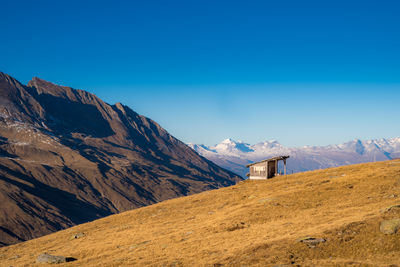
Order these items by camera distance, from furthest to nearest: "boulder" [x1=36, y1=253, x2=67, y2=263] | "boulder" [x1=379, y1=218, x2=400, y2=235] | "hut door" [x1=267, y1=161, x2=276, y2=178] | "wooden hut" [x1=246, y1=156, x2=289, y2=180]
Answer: "hut door" [x1=267, y1=161, x2=276, y2=178] < "wooden hut" [x1=246, y1=156, x2=289, y2=180] < "boulder" [x1=36, y1=253, x2=67, y2=263] < "boulder" [x1=379, y1=218, x2=400, y2=235]

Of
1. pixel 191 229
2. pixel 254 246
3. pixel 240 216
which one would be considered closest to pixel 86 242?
pixel 191 229

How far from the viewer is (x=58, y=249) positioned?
37.1 meters

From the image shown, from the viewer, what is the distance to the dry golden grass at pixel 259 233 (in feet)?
67.8

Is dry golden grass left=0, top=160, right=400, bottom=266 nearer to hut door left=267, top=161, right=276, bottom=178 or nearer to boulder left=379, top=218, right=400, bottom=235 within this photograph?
boulder left=379, top=218, right=400, bottom=235

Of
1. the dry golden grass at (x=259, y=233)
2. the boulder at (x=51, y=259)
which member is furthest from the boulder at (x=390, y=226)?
the boulder at (x=51, y=259)

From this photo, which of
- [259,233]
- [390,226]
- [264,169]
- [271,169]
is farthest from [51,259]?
[271,169]

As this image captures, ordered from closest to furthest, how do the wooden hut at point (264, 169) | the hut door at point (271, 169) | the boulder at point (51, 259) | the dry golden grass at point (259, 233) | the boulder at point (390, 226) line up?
the dry golden grass at point (259, 233)
the boulder at point (390, 226)
the boulder at point (51, 259)
the wooden hut at point (264, 169)
the hut door at point (271, 169)

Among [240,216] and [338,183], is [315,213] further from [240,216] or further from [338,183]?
[338,183]

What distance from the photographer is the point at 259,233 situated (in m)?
27.2

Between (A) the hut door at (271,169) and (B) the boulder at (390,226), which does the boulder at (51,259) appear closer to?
(B) the boulder at (390,226)

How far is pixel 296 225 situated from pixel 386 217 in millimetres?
6900

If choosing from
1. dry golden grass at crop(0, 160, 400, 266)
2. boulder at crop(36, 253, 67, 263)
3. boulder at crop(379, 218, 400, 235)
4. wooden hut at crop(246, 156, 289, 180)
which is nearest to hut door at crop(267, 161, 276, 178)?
wooden hut at crop(246, 156, 289, 180)

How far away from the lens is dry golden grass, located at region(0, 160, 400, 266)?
20.7 metres

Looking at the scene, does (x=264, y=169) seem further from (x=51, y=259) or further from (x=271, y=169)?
(x=51, y=259)
